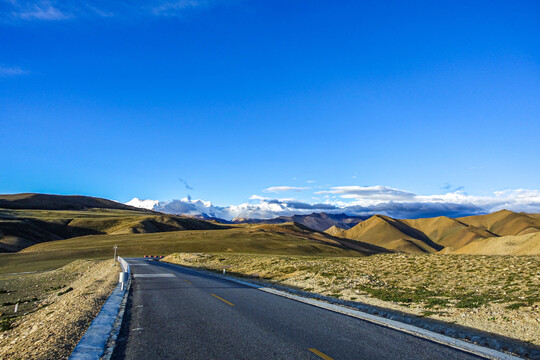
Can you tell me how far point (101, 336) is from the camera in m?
9.48

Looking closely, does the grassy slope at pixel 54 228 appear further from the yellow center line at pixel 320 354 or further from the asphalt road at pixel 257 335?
the yellow center line at pixel 320 354

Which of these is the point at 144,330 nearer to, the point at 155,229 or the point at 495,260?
the point at 495,260

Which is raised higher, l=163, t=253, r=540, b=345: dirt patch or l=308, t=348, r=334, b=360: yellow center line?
l=308, t=348, r=334, b=360: yellow center line

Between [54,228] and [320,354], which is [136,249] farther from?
[54,228]

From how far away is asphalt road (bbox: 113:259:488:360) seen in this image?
8234 millimetres

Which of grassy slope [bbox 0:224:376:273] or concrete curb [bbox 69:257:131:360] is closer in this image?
concrete curb [bbox 69:257:131:360]

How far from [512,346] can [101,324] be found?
11.9 meters

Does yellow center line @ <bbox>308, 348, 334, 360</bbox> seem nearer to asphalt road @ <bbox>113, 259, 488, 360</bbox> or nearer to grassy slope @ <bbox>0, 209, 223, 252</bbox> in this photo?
asphalt road @ <bbox>113, 259, 488, 360</bbox>

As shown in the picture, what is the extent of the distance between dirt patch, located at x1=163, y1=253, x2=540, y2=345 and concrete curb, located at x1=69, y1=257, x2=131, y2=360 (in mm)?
12039

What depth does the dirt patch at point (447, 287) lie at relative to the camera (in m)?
14.0

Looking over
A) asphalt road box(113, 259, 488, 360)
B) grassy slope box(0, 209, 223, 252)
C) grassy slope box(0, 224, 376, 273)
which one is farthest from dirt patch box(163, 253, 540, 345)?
grassy slope box(0, 209, 223, 252)

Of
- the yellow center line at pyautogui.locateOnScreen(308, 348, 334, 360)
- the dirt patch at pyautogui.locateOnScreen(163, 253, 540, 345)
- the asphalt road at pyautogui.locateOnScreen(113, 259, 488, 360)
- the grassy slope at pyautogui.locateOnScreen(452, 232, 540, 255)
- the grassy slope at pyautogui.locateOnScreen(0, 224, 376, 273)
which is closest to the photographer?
the yellow center line at pyautogui.locateOnScreen(308, 348, 334, 360)

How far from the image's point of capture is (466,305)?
643 inches

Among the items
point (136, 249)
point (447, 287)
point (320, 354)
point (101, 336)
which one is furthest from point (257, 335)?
point (136, 249)
